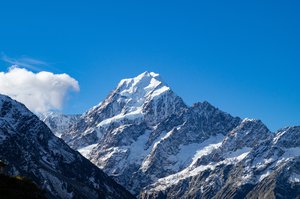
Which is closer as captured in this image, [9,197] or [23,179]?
[9,197]

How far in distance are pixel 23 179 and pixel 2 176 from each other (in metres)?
3.97

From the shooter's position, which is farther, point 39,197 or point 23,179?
point 23,179

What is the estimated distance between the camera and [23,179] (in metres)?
102

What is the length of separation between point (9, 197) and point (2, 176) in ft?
35.1

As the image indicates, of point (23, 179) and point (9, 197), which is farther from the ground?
point (23, 179)

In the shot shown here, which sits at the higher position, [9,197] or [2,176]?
[2,176]

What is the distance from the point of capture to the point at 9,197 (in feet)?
293

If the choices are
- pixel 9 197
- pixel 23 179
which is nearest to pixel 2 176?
pixel 23 179

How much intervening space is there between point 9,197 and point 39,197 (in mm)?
6292

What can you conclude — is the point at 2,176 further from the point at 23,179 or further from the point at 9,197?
the point at 9,197

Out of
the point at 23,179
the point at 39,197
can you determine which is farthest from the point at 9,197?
the point at 23,179

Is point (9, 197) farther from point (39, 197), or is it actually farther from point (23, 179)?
point (23, 179)

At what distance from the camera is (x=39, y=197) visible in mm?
94500

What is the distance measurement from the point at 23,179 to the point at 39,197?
8.59 m
